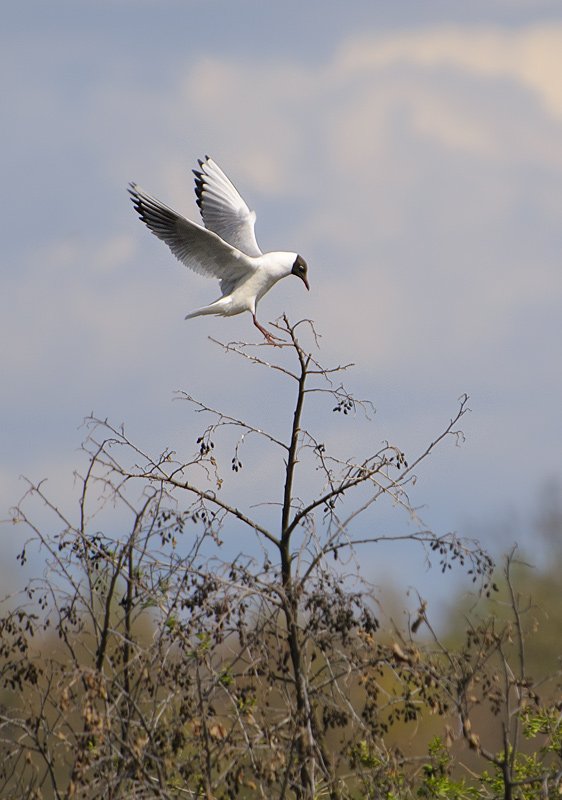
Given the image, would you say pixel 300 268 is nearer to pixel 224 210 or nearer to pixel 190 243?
pixel 224 210

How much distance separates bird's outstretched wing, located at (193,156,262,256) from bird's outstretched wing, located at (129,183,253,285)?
0.55m

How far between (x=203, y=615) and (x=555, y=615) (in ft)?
29.0

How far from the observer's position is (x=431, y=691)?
490 cm

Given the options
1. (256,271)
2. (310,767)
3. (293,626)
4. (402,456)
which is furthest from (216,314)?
(310,767)

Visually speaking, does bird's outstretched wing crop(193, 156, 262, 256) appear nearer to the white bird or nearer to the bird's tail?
the white bird

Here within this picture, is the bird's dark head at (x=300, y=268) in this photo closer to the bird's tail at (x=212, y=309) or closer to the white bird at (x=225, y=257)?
the white bird at (x=225, y=257)

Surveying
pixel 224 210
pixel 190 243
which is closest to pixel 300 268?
pixel 224 210

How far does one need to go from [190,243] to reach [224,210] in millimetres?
892

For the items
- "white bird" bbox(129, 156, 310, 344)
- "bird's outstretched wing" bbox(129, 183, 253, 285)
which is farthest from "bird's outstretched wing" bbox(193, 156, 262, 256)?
"bird's outstretched wing" bbox(129, 183, 253, 285)

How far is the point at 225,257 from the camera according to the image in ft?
27.6

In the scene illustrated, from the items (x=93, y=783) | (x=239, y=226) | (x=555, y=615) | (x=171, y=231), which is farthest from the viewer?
(x=555, y=615)

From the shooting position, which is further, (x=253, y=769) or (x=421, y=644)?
(x=421, y=644)

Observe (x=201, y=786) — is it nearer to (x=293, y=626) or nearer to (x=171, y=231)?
(x=293, y=626)

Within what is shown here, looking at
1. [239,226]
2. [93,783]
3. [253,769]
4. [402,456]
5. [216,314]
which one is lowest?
[93,783]
